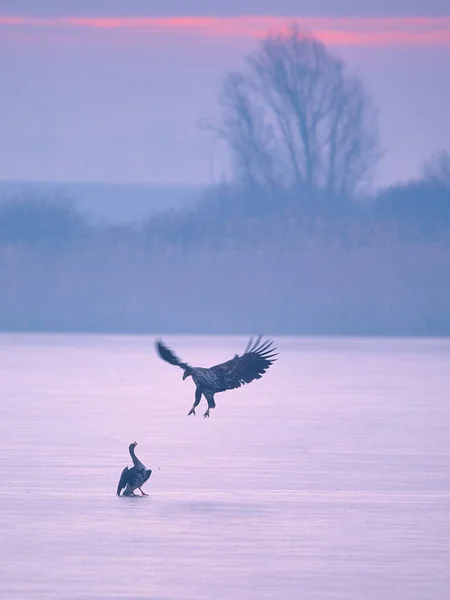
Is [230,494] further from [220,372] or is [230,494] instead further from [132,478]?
[220,372]

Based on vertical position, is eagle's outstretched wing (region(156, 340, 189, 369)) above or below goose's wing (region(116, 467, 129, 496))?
above

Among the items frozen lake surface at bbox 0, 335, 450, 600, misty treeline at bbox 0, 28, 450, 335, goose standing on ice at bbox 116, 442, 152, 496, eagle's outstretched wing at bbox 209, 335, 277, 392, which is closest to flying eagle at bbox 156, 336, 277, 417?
eagle's outstretched wing at bbox 209, 335, 277, 392

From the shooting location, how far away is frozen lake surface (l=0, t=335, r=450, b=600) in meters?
9.97

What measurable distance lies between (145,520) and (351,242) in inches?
1529

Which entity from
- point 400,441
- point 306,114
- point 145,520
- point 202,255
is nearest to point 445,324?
point 202,255

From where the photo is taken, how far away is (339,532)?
1160cm

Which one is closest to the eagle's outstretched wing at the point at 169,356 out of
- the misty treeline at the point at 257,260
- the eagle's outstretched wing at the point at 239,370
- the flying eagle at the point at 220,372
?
the flying eagle at the point at 220,372

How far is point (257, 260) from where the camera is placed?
50219 mm

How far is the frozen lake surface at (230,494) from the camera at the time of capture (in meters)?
9.97

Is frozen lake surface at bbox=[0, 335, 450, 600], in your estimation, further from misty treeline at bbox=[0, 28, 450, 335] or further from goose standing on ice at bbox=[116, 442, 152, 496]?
misty treeline at bbox=[0, 28, 450, 335]

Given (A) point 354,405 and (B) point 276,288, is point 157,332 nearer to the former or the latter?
(B) point 276,288

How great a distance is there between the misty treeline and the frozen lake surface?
2175 centimetres

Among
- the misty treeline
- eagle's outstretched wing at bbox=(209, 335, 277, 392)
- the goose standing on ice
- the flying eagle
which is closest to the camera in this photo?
the goose standing on ice

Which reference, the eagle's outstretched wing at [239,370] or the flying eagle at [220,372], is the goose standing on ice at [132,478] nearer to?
the flying eagle at [220,372]
